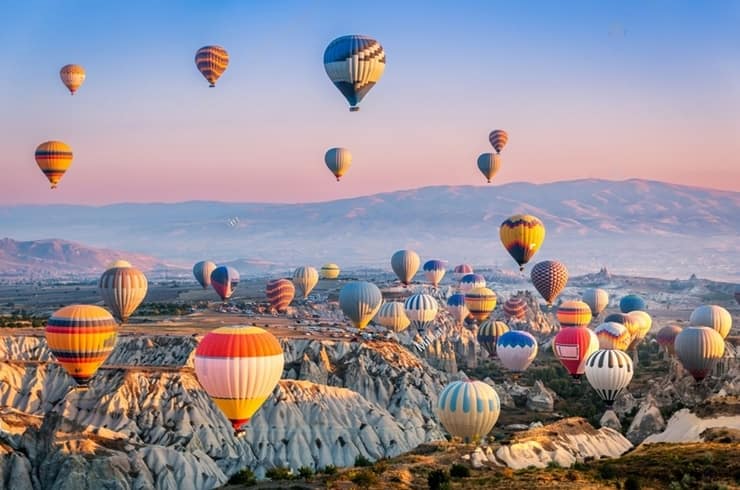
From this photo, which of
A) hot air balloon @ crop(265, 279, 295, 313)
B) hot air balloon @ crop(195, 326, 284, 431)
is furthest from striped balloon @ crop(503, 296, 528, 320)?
hot air balloon @ crop(195, 326, 284, 431)

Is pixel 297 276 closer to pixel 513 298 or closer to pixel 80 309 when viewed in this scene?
pixel 513 298

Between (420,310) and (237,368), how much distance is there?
67.4m

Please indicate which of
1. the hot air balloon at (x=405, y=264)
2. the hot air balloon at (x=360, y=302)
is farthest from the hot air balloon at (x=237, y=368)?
the hot air balloon at (x=405, y=264)

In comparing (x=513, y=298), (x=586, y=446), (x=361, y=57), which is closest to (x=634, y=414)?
(x=586, y=446)

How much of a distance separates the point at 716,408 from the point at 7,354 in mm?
56874

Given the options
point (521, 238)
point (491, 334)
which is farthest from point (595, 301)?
point (521, 238)

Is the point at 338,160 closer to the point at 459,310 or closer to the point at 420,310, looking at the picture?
the point at 420,310

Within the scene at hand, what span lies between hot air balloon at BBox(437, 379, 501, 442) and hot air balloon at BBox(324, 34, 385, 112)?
79.3ft

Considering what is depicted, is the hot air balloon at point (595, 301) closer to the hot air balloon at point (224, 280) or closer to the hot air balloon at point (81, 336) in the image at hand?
the hot air balloon at point (224, 280)

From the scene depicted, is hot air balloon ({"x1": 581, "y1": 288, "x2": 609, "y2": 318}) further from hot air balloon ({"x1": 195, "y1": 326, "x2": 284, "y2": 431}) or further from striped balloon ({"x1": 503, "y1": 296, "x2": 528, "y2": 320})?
hot air balloon ({"x1": 195, "y1": 326, "x2": 284, "y2": 431})

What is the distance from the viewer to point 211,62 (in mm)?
102438

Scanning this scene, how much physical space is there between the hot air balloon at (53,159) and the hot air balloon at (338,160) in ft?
83.4

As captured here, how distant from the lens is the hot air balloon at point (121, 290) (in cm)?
9400

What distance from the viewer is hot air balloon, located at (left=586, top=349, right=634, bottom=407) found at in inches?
3366
